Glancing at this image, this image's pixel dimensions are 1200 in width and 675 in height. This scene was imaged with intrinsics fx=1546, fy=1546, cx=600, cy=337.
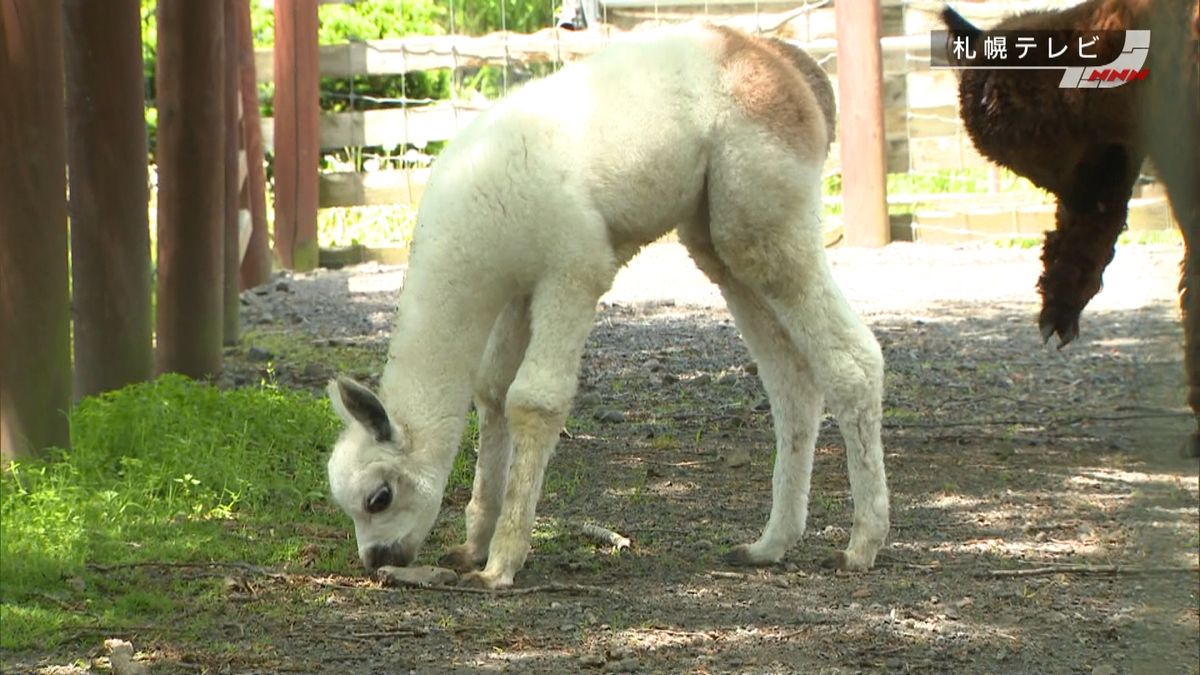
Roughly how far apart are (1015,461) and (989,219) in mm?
6961

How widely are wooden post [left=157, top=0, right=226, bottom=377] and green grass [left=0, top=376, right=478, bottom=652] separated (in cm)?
112

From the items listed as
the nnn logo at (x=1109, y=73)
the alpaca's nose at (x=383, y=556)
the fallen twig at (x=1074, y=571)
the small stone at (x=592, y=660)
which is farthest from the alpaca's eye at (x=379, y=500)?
the nnn logo at (x=1109, y=73)

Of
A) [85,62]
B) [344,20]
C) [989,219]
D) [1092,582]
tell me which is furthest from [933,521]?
[344,20]

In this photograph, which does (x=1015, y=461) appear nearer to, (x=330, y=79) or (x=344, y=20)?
(x=330, y=79)

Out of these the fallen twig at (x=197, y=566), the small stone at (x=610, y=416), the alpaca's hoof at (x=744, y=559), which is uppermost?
the small stone at (x=610, y=416)

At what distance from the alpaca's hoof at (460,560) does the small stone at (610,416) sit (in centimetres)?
238

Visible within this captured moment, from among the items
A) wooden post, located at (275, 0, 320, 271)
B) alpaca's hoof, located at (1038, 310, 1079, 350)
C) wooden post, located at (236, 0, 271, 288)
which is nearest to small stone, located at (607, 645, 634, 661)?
alpaca's hoof, located at (1038, 310, 1079, 350)

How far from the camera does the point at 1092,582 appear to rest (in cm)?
472

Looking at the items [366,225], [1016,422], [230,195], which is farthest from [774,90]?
[366,225]

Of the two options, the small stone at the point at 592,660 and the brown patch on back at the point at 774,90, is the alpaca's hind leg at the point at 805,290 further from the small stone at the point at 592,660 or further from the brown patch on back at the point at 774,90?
the small stone at the point at 592,660

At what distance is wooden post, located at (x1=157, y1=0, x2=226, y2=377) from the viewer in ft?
26.6

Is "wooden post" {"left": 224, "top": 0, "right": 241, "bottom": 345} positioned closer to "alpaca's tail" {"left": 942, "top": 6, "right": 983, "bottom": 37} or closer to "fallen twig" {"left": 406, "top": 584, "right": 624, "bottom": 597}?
"fallen twig" {"left": 406, "top": 584, "right": 624, "bottom": 597}

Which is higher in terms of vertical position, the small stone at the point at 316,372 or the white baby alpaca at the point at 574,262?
the white baby alpaca at the point at 574,262

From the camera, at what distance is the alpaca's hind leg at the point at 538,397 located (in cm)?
475
